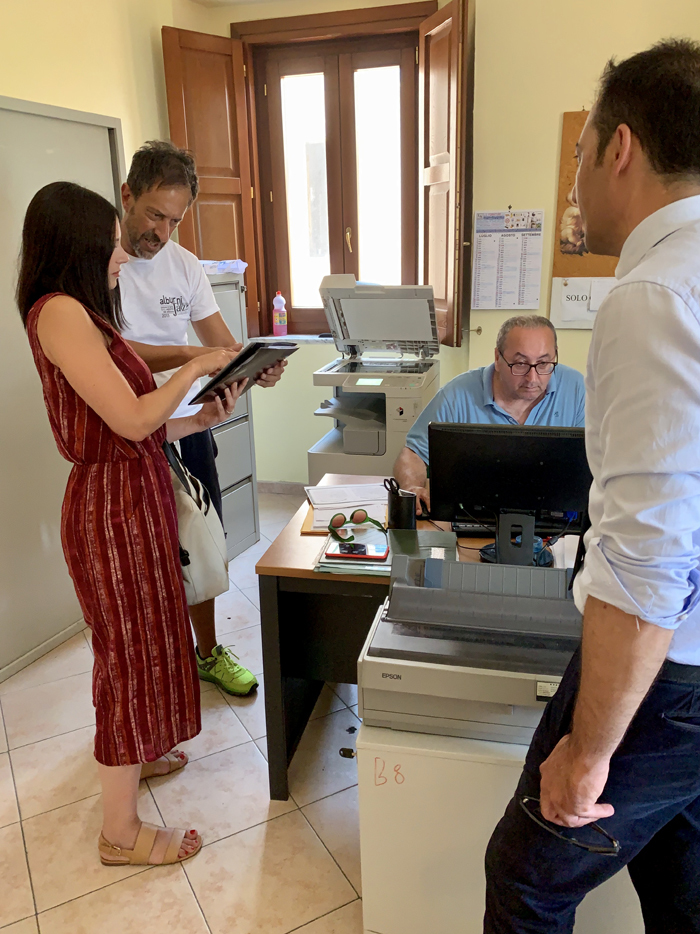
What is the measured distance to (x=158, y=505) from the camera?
4.80 ft

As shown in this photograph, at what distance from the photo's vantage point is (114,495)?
4.58 ft

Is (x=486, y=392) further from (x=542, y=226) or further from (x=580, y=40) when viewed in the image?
(x=580, y=40)

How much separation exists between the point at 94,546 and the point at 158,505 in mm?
156

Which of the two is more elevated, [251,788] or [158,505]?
[158,505]

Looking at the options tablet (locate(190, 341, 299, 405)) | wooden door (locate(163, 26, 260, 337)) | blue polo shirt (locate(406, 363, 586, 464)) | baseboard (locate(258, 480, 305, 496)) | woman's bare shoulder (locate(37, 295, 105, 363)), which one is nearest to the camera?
woman's bare shoulder (locate(37, 295, 105, 363))

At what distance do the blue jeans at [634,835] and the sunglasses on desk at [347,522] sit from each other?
0.76 metres

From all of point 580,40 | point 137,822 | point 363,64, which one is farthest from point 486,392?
point 363,64

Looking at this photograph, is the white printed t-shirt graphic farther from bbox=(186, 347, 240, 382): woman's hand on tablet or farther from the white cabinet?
the white cabinet

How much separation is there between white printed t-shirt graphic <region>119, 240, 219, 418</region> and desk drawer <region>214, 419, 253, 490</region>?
79 centimetres

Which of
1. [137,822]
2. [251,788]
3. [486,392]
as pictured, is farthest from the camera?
[486,392]

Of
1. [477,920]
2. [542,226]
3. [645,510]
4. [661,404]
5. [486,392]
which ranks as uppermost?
[542,226]

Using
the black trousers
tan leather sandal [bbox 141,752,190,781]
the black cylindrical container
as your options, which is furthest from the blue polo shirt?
tan leather sandal [bbox 141,752,190,781]

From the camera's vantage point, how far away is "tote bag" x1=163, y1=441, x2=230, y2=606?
1606mm

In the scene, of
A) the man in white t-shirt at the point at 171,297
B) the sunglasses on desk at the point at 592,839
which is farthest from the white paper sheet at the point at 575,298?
the sunglasses on desk at the point at 592,839
